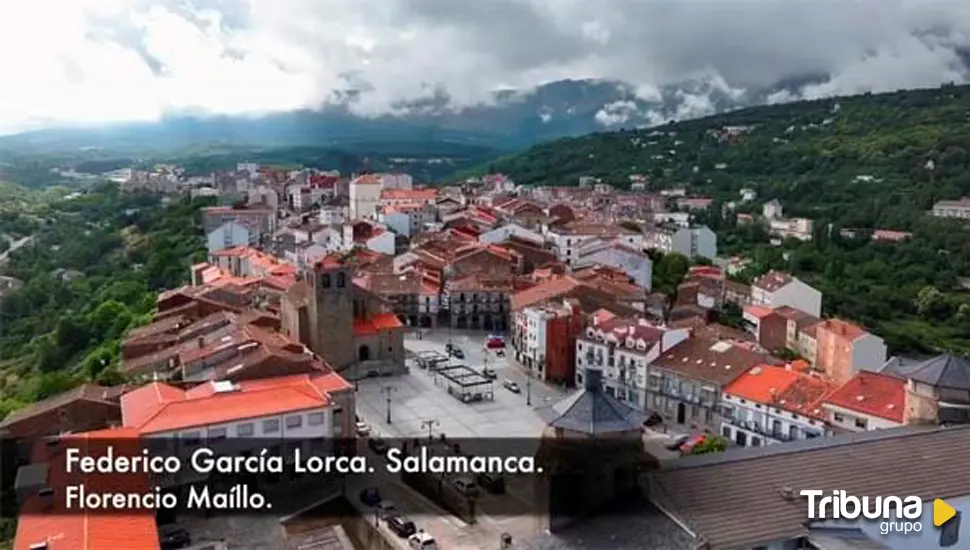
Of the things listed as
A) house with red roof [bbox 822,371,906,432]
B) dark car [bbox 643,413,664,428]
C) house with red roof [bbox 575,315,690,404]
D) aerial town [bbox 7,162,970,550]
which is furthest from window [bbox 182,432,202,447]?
house with red roof [bbox 822,371,906,432]

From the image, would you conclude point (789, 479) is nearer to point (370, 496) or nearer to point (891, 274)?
point (370, 496)

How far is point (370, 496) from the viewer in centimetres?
2170

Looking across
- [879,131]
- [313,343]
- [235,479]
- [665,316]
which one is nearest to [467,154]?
[879,131]

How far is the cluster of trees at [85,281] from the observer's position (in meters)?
41.2

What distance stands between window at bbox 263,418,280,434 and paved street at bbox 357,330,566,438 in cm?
550

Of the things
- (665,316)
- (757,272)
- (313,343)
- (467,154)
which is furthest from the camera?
(467,154)

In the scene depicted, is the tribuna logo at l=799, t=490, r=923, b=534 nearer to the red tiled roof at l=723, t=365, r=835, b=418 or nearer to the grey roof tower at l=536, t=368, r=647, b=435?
the grey roof tower at l=536, t=368, r=647, b=435

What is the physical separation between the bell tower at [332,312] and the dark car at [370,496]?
11214 millimetres

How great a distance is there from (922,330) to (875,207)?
2602cm

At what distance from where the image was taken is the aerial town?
13922 millimetres

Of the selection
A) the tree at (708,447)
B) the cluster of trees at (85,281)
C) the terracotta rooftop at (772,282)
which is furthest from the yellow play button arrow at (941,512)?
the terracotta rooftop at (772,282)

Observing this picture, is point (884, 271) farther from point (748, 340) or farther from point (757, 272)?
point (748, 340)

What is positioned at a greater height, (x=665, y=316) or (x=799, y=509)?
(x=799, y=509)

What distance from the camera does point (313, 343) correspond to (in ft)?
108
